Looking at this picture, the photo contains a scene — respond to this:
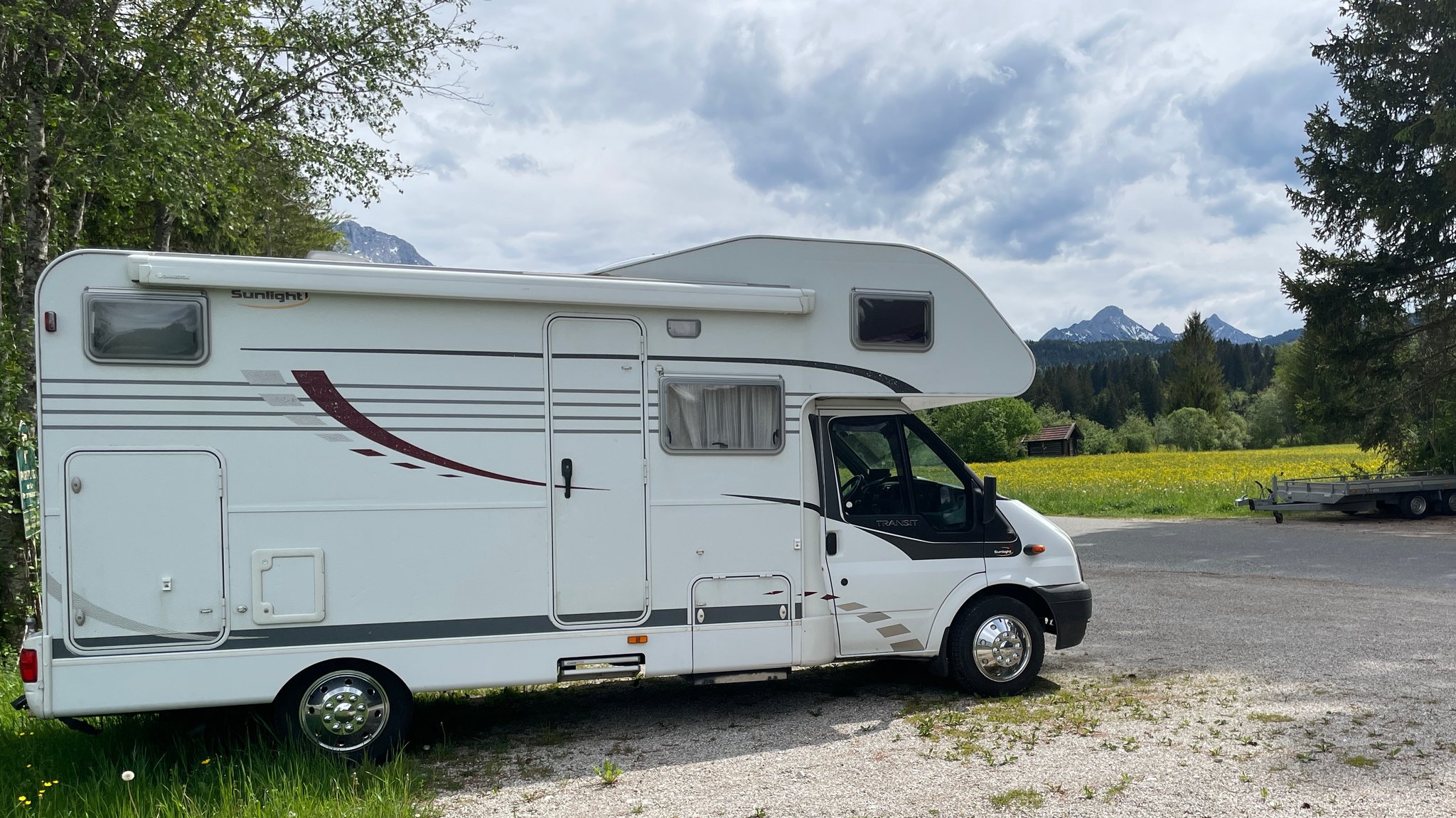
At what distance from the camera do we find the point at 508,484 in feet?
18.4

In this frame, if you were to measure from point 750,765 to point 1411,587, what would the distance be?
10.1 meters

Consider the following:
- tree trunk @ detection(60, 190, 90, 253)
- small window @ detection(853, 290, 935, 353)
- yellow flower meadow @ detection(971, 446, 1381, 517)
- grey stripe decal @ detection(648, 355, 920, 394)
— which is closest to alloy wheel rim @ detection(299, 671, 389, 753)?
grey stripe decal @ detection(648, 355, 920, 394)

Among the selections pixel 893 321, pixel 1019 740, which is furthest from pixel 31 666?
pixel 1019 740

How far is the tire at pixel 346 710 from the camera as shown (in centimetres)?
523

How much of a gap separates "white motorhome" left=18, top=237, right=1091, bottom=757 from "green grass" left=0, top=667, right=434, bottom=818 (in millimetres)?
324

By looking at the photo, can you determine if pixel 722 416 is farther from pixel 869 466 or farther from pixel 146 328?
pixel 146 328

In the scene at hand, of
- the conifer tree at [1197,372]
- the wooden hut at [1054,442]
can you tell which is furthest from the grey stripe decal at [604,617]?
the conifer tree at [1197,372]

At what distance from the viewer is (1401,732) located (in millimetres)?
5777

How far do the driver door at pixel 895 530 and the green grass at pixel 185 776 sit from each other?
2.85m

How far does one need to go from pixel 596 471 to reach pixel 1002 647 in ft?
10.1

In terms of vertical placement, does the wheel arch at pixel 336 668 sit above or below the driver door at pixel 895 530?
below

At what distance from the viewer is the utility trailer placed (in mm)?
20094

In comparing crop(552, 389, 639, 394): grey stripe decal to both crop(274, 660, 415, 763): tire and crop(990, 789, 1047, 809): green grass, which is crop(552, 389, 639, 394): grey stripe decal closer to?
crop(274, 660, 415, 763): tire

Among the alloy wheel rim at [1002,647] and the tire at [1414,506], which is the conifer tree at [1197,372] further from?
the alloy wheel rim at [1002,647]
